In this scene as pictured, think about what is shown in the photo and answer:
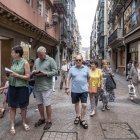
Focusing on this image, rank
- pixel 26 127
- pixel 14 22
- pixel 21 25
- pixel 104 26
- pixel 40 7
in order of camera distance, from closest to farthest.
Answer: pixel 26 127, pixel 14 22, pixel 21 25, pixel 40 7, pixel 104 26

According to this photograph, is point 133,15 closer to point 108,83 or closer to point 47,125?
point 108,83

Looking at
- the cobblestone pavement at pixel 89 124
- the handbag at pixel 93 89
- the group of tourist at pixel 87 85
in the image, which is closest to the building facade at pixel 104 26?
the group of tourist at pixel 87 85

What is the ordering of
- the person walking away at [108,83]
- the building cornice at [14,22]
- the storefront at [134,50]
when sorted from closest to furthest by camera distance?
the person walking away at [108,83], the building cornice at [14,22], the storefront at [134,50]

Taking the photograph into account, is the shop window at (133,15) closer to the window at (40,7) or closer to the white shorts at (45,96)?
the window at (40,7)

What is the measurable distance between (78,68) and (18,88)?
1549 millimetres

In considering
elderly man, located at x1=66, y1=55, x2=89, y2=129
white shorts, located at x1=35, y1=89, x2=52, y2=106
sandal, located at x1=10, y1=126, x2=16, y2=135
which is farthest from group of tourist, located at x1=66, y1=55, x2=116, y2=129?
sandal, located at x1=10, y1=126, x2=16, y2=135

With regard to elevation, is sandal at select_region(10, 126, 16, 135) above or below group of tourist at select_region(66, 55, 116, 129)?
below

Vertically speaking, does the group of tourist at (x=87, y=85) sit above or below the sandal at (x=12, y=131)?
above

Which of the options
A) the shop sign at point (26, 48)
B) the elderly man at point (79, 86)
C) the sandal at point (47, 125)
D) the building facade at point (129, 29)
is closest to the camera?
the sandal at point (47, 125)

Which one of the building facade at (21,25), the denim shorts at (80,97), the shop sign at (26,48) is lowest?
the denim shorts at (80,97)

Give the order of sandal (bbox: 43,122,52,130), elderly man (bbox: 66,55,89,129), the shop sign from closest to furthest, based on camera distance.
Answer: sandal (bbox: 43,122,52,130) < elderly man (bbox: 66,55,89,129) < the shop sign

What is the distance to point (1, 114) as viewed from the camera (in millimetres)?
8102

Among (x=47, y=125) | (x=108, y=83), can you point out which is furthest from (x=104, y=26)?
(x=47, y=125)

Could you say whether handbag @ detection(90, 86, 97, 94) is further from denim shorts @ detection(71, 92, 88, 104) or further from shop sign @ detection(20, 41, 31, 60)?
shop sign @ detection(20, 41, 31, 60)
